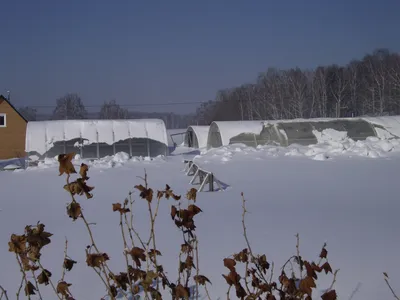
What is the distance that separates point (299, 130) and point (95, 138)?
1103cm

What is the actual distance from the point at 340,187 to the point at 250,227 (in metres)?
4.69

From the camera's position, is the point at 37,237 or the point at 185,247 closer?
the point at 37,237

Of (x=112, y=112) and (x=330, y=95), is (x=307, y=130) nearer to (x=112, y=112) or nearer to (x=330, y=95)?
(x=330, y=95)

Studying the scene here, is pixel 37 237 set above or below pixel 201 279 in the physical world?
above

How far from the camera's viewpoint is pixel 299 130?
22.3 metres

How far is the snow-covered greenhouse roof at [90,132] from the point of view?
800 inches

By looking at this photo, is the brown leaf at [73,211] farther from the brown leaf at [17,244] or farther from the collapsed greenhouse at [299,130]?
the collapsed greenhouse at [299,130]

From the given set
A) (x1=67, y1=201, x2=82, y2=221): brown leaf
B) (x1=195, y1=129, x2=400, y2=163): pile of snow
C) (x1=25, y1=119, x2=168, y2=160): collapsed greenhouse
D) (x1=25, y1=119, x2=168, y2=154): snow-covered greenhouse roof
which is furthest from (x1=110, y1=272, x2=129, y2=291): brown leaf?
(x1=25, y1=119, x2=168, y2=154): snow-covered greenhouse roof

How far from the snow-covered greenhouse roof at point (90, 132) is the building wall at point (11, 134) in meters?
6.25

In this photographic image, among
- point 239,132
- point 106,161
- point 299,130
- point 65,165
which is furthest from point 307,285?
point 239,132

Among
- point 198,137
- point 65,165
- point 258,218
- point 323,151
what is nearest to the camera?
point 65,165

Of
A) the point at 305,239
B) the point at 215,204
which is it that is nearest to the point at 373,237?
the point at 305,239

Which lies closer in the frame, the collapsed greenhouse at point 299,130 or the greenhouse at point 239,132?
the collapsed greenhouse at point 299,130

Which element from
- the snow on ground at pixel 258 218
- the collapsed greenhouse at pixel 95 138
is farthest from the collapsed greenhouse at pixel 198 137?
the snow on ground at pixel 258 218
